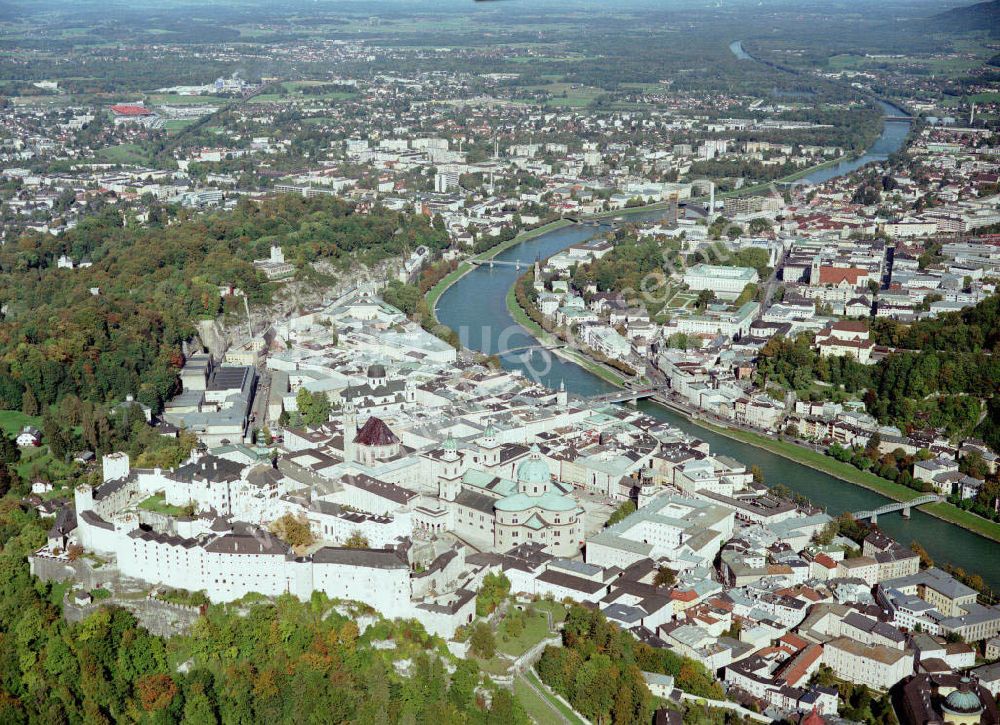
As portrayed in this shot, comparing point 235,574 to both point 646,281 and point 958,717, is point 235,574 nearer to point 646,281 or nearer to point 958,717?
point 958,717

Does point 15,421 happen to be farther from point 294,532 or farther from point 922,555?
point 922,555

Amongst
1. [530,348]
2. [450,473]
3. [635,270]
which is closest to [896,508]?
[450,473]

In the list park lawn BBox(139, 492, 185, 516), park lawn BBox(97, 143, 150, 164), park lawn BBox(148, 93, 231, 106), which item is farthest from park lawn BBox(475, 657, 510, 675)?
park lawn BBox(148, 93, 231, 106)

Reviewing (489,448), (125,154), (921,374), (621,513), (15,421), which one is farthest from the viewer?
(125,154)

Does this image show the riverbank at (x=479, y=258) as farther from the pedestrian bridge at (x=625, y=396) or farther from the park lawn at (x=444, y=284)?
the pedestrian bridge at (x=625, y=396)

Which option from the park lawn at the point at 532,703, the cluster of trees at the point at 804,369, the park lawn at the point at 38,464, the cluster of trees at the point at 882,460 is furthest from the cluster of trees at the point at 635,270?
the park lawn at the point at 532,703

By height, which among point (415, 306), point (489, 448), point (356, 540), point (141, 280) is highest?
point (356, 540)

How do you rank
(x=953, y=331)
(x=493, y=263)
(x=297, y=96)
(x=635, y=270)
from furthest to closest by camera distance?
(x=297, y=96) < (x=493, y=263) < (x=635, y=270) < (x=953, y=331)
